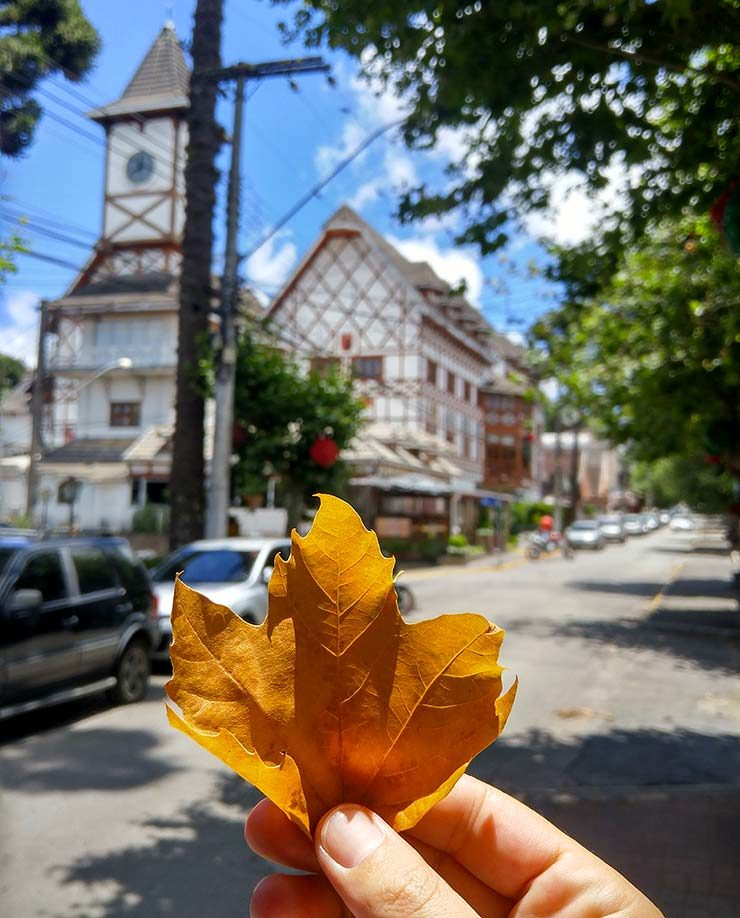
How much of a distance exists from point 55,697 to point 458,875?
20.7ft

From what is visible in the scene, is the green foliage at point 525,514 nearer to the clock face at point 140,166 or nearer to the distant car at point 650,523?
the distant car at point 650,523

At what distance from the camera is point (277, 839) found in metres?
0.96

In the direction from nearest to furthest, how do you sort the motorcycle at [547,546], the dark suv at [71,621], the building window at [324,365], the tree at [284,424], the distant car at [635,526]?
1. the dark suv at [71,621]
2. the tree at [284,424]
3. the building window at [324,365]
4. the motorcycle at [547,546]
5. the distant car at [635,526]

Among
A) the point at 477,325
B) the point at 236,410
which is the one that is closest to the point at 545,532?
the point at 477,325

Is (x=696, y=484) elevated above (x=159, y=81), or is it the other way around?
Answer: (x=159, y=81)

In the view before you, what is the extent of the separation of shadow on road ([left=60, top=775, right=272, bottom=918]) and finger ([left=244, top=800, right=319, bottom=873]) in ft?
10.3

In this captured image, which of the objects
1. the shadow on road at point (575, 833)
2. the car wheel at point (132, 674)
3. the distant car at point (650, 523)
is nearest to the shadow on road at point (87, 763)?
the shadow on road at point (575, 833)

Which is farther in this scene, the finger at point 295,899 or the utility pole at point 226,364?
the utility pole at point 226,364

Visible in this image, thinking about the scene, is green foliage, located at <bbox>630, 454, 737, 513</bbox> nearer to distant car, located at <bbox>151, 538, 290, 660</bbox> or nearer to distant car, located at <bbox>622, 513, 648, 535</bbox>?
distant car, located at <bbox>622, 513, 648, 535</bbox>

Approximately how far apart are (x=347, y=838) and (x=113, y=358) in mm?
30485

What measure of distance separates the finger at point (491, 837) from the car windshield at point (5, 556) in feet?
19.2

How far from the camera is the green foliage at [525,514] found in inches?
1743

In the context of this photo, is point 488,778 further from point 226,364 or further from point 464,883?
point 226,364

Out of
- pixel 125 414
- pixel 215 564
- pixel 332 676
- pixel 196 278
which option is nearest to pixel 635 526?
pixel 125 414
